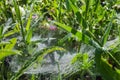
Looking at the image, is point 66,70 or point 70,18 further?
point 70,18

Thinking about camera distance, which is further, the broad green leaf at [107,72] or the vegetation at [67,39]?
the vegetation at [67,39]

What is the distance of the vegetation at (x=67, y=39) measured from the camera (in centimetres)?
117

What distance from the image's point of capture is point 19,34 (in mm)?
1637

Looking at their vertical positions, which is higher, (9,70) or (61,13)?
(61,13)

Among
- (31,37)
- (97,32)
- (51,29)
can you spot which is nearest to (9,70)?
(31,37)

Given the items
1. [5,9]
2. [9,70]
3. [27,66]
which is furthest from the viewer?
[5,9]

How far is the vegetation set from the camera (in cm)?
117

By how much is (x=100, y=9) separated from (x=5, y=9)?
0.60 m

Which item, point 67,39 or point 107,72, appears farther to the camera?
point 67,39

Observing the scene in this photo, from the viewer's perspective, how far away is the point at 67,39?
60.4 inches

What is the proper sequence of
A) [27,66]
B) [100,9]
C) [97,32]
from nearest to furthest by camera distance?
1. [27,66]
2. [97,32]
3. [100,9]

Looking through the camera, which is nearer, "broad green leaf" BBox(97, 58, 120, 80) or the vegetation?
"broad green leaf" BBox(97, 58, 120, 80)

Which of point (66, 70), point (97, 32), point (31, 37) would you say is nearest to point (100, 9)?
point (97, 32)

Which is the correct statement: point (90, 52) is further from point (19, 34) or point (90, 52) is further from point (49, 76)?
point (19, 34)
